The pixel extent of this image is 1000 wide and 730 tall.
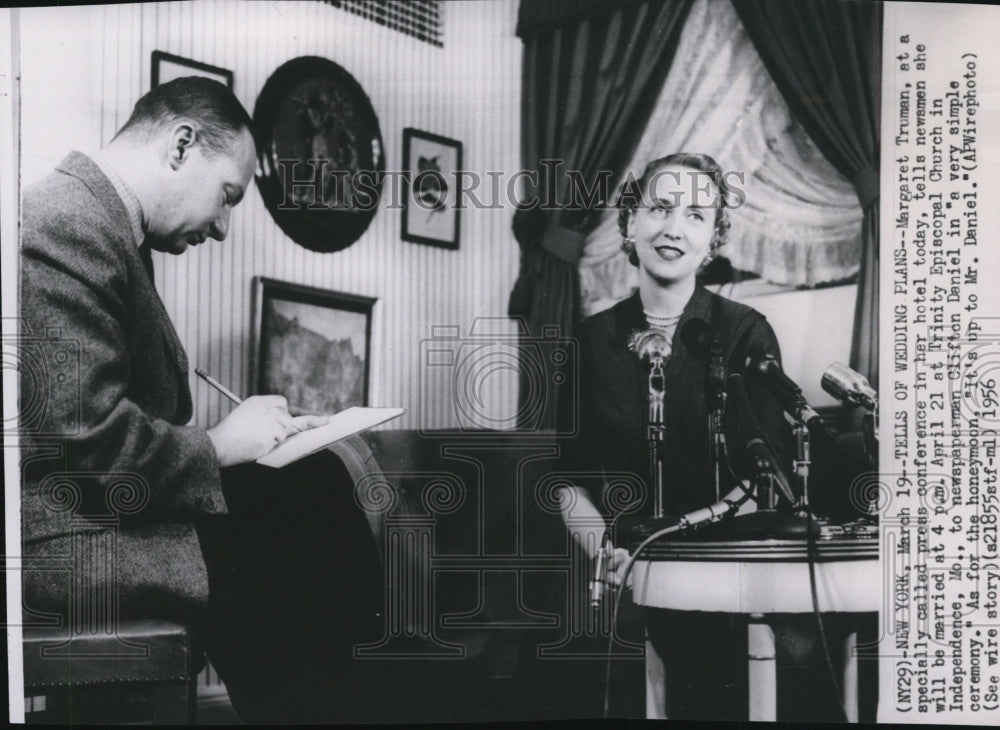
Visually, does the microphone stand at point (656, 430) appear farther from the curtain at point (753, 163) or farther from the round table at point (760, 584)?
the curtain at point (753, 163)

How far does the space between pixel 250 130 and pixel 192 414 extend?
0.92 m

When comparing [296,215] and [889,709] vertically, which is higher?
[296,215]

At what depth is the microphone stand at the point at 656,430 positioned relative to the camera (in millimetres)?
3254

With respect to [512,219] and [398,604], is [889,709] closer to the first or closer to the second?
[398,604]

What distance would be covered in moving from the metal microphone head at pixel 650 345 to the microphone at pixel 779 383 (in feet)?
0.90

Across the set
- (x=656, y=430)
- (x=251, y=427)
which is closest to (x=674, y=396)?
(x=656, y=430)

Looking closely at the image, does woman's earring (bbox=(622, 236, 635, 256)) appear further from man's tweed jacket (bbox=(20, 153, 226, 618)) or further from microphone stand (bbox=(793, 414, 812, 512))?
man's tweed jacket (bbox=(20, 153, 226, 618))

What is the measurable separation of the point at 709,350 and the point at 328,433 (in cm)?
126

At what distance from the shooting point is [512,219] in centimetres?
332

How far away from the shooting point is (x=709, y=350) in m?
3.30

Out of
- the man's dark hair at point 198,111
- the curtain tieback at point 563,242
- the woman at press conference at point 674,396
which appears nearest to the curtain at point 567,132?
the curtain tieback at point 563,242

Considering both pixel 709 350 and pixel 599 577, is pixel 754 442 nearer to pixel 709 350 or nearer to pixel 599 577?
pixel 709 350

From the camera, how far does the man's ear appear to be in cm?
319

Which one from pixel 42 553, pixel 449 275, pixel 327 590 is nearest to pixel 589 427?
pixel 449 275
